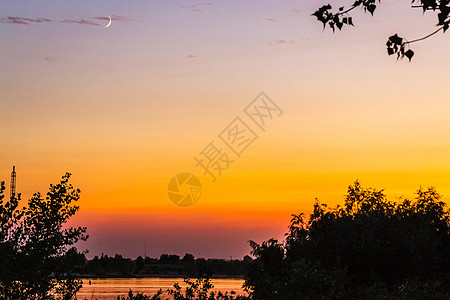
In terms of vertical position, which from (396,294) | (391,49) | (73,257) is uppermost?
(391,49)

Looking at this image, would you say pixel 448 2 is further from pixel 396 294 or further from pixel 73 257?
pixel 396 294

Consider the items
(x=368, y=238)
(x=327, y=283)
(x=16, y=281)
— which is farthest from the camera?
(x=368, y=238)

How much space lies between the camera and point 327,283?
97.7 feet

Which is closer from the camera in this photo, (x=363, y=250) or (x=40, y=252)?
(x=40, y=252)

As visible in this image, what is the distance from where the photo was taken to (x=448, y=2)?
30.6 feet

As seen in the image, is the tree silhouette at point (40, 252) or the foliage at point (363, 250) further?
the foliage at point (363, 250)

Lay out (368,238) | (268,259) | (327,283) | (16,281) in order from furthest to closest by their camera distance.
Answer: (268,259)
(368,238)
(327,283)
(16,281)

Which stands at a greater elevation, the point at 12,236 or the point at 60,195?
the point at 60,195

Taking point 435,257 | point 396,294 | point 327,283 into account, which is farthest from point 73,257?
point 435,257

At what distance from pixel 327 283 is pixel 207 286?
222 inches

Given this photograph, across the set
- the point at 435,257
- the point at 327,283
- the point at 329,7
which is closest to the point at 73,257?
the point at 327,283

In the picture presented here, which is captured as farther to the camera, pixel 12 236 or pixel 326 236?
pixel 326 236

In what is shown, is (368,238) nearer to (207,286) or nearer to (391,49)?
(207,286)

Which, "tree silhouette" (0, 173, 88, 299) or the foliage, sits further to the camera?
the foliage
